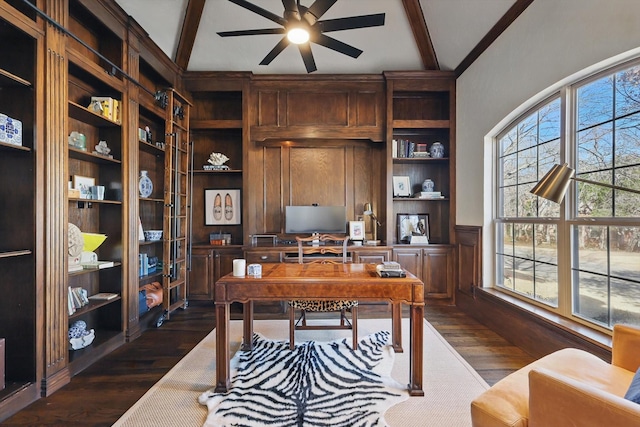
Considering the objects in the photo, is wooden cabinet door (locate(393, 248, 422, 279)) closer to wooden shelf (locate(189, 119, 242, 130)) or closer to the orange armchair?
the orange armchair

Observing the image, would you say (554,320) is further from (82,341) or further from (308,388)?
(82,341)

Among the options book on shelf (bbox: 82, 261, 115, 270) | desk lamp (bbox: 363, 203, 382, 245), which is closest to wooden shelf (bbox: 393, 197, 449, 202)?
desk lamp (bbox: 363, 203, 382, 245)

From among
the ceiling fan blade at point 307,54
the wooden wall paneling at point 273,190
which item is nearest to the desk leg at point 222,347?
the ceiling fan blade at point 307,54

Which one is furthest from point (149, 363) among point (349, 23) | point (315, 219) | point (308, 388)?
point (349, 23)

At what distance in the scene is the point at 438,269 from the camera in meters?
3.96

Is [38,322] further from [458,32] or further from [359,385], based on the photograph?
[458,32]

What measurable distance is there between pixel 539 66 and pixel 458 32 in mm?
1262

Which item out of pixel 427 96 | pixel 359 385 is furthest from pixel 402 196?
pixel 359 385

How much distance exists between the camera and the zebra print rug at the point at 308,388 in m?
1.74

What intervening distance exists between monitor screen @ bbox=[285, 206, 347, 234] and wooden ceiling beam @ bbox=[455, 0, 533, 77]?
237 centimetres

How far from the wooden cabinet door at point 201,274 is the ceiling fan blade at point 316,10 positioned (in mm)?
2945

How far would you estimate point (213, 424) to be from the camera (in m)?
1.67

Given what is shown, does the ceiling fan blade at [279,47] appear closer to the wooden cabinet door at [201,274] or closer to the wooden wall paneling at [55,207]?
the wooden wall paneling at [55,207]

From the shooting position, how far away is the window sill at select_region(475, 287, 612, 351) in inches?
77.7
